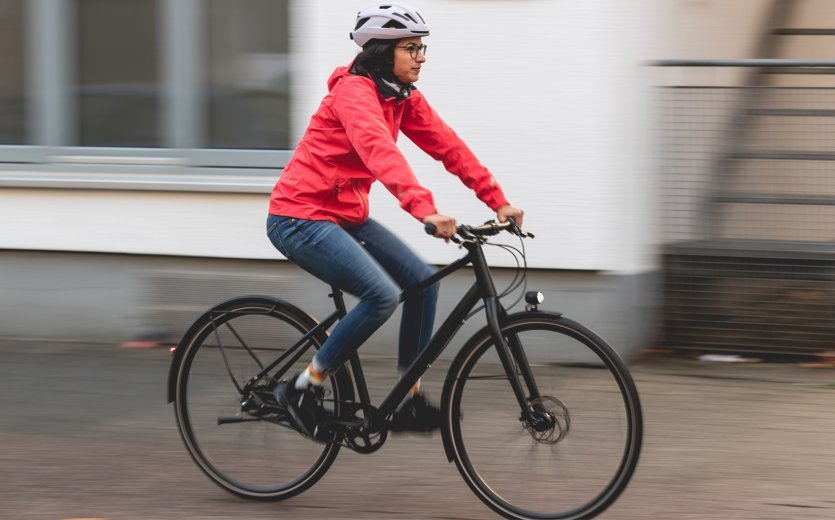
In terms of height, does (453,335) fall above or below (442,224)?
below

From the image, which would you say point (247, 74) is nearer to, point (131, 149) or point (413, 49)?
point (131, 149)

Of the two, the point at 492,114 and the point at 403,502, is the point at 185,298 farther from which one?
the point at 403,502

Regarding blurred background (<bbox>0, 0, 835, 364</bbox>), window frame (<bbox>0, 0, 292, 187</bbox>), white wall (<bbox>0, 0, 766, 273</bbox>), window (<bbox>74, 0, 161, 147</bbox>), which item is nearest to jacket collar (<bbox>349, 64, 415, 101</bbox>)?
blurred background (<bbox>0, 0, 835, 364</bbox>)

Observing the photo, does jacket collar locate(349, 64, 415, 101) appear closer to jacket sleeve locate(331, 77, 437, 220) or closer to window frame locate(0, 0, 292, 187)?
jacket sleeve locate(331, 77, 437, 220)

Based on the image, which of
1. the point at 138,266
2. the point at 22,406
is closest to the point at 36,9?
the point at 138,266

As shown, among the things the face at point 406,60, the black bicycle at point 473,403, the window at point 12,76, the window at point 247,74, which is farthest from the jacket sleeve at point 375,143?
the window at point 12,76

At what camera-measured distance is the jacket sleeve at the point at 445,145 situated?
4648 millimetres

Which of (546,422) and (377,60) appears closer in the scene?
(546,422)

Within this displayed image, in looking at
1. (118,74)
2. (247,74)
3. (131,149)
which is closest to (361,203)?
(247,74)

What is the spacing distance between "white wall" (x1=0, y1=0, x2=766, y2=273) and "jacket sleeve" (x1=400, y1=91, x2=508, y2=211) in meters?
2.37

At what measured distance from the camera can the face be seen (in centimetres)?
443

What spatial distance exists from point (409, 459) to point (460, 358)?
1111mm

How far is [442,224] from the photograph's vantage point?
4.05m

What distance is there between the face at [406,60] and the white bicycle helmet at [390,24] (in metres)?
0.04
